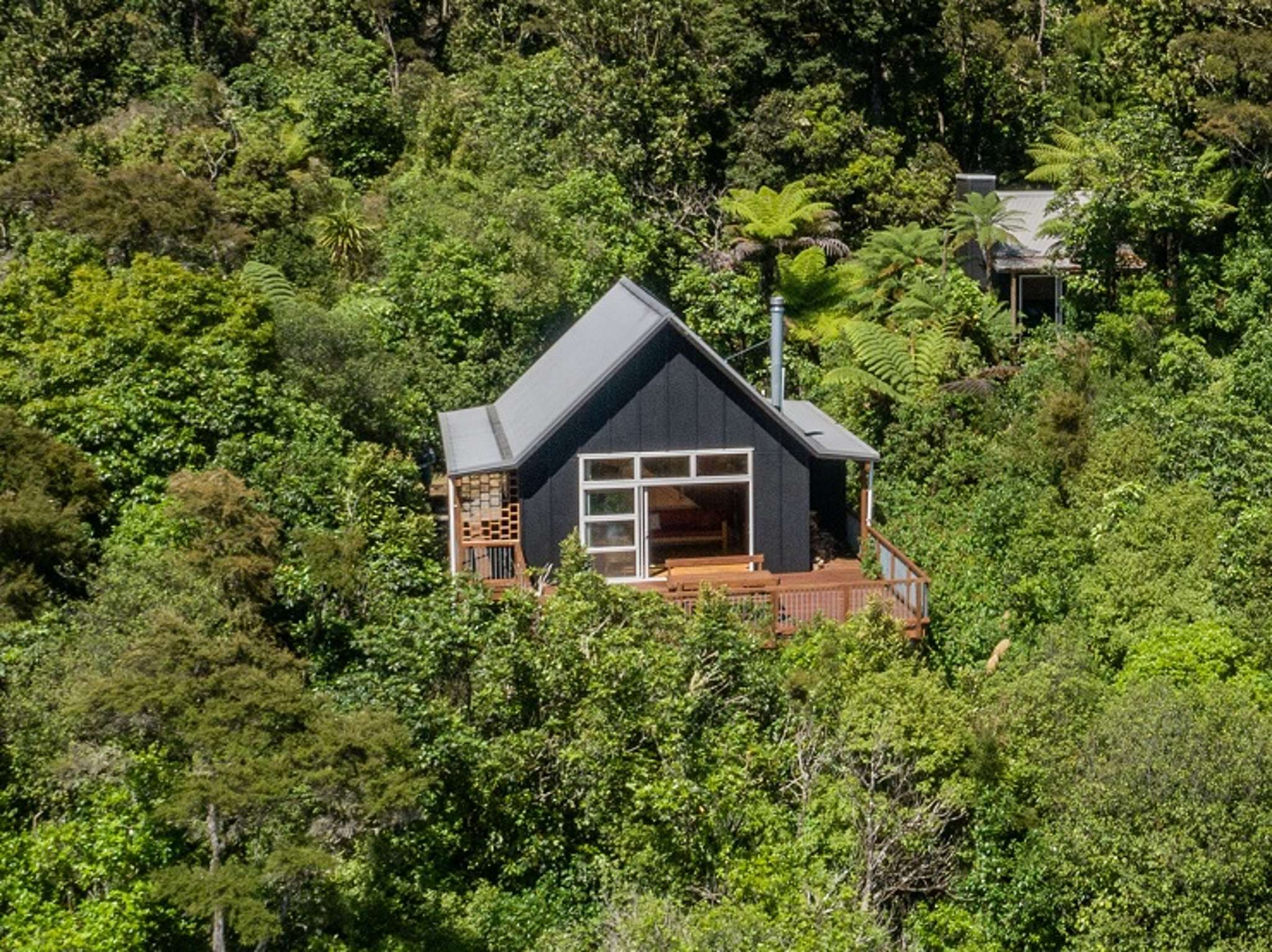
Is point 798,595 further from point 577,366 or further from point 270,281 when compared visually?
point 270,281

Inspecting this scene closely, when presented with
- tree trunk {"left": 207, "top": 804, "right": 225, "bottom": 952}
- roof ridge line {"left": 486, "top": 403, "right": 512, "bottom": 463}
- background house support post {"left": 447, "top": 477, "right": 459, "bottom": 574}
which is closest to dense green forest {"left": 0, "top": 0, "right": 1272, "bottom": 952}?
tree trunk {"left": 207, "top": 804, "right": 225, "bottom": 952}

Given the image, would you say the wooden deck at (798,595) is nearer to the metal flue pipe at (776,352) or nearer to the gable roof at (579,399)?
the gable roof at (579,399)

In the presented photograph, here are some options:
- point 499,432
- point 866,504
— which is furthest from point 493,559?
point 866,504

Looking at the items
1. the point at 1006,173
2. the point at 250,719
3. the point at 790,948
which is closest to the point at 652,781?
the point at 790,948

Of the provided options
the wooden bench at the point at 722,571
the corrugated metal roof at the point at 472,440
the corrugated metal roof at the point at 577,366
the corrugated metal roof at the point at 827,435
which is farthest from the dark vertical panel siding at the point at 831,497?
the corrugated metal roof at the point at 472,440

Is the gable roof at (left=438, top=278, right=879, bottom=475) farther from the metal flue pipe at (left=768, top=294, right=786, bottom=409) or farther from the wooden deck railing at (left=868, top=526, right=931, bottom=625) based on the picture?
the wooden deck railing at (left=868, top=526, right=931, bottom=625)

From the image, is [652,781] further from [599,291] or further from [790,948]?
[599,291]
